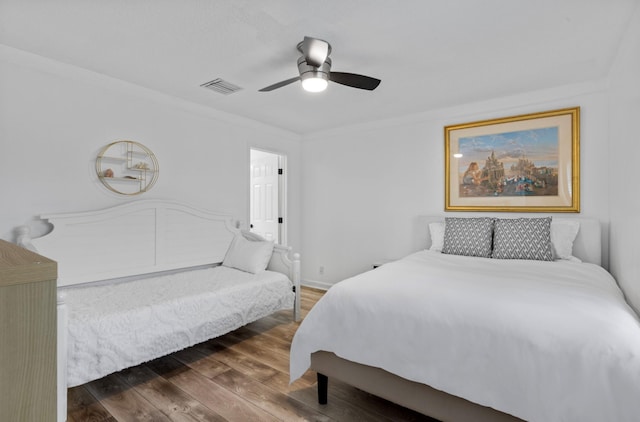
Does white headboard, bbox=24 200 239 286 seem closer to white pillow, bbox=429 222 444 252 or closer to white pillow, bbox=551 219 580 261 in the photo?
white pillow, bbox=429 222 444 252

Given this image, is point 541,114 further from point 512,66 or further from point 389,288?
point 389,288

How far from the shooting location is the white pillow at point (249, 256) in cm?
340

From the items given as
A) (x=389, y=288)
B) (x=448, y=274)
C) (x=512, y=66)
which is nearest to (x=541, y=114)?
(x=512, y=66)

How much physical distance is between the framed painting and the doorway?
2.31 m

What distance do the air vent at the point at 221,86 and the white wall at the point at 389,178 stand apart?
1823mm

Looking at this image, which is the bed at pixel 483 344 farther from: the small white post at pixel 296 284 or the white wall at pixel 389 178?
the white wall at pixel 389 178

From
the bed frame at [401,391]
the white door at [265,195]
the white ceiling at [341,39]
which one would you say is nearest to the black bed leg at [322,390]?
the bed frame at [401,391]

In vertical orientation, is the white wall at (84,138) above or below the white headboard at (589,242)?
above

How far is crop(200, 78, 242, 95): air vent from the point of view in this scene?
3014 millimetres

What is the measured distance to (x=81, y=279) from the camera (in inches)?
106

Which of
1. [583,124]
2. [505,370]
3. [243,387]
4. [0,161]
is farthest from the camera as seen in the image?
[583,124]

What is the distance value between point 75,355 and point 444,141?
3.83m

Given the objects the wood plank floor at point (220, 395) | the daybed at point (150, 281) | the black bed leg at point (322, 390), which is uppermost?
the daybed at point (150, 281)

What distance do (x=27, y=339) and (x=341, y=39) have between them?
2.27m
